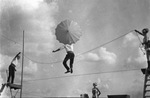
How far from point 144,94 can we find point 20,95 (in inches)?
352

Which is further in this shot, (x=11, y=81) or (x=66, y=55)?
(x=11, y=81)

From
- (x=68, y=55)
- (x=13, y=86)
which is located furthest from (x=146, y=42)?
(x=13, y=86)

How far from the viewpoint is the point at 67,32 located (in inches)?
595

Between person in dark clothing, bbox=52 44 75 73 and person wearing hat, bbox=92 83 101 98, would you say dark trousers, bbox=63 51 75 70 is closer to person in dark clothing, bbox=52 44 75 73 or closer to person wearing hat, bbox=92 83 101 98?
person in dark clothing, bbox=52 44 75 73

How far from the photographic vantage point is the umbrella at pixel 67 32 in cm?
1502

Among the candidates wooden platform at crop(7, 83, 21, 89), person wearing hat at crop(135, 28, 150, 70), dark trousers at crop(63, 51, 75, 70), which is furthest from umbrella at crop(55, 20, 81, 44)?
wooden platform at crop(7, 83, 21, 89)

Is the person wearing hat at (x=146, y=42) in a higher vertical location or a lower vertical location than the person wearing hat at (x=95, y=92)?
higher

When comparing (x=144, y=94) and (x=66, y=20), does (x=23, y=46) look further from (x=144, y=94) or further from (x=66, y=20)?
(x=144, y=94)

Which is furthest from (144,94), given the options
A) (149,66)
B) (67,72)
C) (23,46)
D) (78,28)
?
(23,46)

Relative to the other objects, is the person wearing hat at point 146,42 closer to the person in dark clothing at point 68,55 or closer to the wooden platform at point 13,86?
the person in dark clothing at point 68,55

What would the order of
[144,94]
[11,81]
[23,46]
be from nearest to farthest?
[144,94], [11,81], [23,46]

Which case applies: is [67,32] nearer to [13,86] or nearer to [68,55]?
[68,55]

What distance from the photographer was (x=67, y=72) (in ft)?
49.2

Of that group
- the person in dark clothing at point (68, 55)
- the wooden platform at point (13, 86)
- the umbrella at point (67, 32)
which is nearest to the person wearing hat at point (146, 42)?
the umbrella at point (67, 32)
